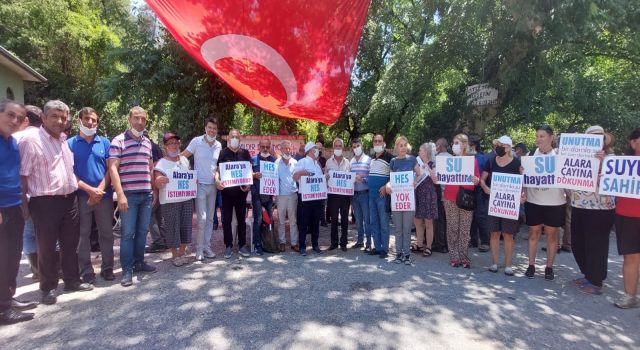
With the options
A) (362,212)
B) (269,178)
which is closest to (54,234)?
(269,178)

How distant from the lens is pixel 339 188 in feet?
22.4

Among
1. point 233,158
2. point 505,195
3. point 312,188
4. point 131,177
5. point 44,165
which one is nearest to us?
point 44,165

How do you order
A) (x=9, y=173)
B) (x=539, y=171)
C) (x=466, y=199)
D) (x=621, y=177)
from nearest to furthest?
(x=9, y=173), (x=621, y=177), (x=539, y=171), (x=466, y=199)

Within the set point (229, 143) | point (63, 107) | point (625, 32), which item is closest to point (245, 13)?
point (229, 143)

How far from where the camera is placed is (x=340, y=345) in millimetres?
3482

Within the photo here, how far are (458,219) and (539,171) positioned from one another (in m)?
1.39

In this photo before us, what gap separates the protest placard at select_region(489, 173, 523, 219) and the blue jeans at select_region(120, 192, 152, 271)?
5085 mm

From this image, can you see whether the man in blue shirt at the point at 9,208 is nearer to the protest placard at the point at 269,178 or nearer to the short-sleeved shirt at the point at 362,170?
the protest placard at the point at 269,178

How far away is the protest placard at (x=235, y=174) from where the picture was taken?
6.08m

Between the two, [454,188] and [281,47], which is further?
[281,47]

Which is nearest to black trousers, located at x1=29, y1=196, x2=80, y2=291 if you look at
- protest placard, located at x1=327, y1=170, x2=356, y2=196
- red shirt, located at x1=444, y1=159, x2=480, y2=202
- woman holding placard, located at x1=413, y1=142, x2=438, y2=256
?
protest placard, located at x1=327, y1=170, x2=356, y2=196

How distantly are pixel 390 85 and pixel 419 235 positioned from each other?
5.85 metres

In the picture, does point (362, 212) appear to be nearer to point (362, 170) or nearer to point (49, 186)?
point (362, 170)

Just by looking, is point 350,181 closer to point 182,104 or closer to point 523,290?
point 523,290
